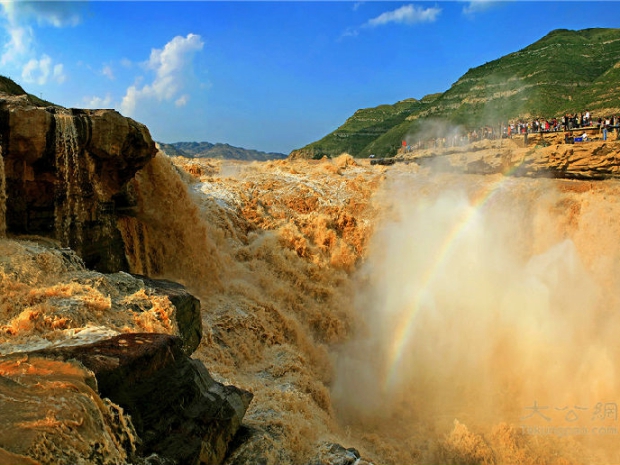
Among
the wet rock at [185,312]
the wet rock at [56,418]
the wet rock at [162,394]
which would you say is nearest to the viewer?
the wet rock at [56,418]

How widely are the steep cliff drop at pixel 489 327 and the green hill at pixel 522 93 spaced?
795 inches

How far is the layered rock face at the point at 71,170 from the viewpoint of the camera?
759 cm

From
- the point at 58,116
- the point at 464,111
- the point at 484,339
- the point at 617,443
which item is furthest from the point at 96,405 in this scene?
the point at 464,111

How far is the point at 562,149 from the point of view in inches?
600

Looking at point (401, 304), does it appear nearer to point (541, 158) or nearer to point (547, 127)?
point (541, 158)

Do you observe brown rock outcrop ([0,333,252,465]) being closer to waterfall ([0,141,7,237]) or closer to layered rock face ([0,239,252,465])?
layered rock face ([0,239,252,465])

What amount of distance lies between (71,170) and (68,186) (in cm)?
31

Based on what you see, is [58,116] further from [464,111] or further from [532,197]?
[464,111]

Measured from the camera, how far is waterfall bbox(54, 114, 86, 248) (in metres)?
7.90

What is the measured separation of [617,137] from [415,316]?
9541mm

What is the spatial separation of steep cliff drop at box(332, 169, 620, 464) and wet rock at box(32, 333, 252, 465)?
4.06 m

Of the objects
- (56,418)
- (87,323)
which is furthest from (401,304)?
(56,418)

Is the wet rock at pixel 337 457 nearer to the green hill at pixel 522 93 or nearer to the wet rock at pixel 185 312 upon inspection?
the wet rock at pixel 185 312

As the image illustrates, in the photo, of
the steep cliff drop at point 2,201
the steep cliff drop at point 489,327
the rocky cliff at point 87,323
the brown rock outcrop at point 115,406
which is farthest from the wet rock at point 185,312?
the steep cliff drop at point 489,327
